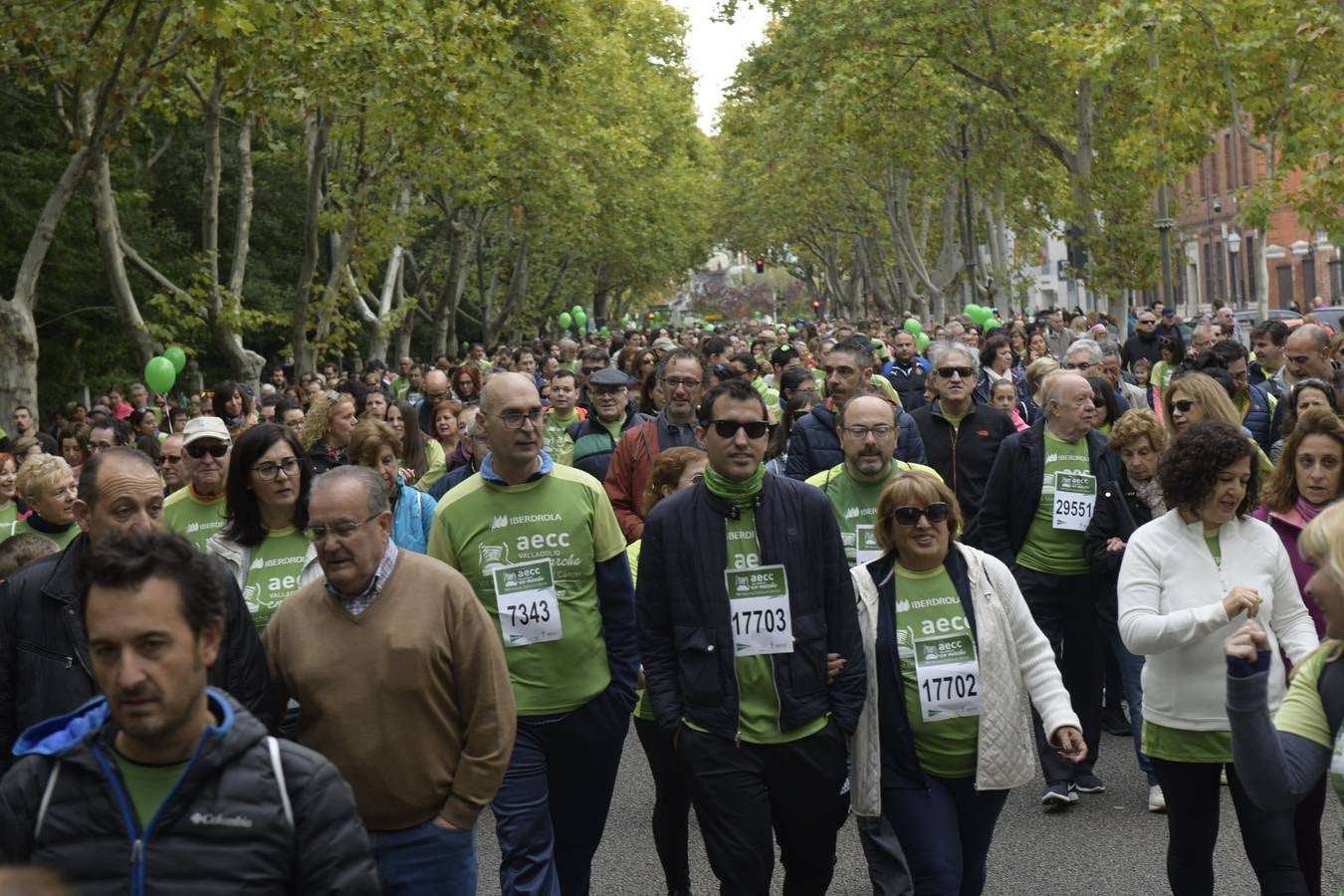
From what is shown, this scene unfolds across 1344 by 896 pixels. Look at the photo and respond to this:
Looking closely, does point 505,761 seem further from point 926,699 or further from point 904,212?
point 904,212

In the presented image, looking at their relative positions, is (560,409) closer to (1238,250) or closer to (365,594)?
(365,594)

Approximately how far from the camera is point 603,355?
602 inches

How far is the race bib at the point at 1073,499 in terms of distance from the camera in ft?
27.5

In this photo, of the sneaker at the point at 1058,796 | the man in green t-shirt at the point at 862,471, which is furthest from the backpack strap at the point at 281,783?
the sneaker at the point at 1058,796

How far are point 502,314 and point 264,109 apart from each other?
89.0 ft

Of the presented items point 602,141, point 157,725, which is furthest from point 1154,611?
point 602,141

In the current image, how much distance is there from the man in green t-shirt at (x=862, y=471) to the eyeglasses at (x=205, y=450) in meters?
2.30

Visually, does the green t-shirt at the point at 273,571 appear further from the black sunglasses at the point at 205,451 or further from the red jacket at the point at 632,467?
the red jacket at the point at 632,467

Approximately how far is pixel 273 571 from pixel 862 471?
98.4 inches

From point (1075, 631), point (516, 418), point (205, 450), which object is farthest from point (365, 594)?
point (1075, 631)

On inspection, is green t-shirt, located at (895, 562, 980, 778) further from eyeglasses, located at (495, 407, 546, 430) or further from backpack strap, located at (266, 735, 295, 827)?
backpack strap, located at (266, 735, 295, 827)

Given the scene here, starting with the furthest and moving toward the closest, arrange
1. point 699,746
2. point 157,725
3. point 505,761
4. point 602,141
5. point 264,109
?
1. point 602,141
2. point 264,109
3. point 699,746
4. point 505,761
5. point 157,725

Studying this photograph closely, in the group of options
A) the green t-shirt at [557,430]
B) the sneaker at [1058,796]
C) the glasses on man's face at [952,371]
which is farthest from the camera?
the green t-shirt at [557,430]

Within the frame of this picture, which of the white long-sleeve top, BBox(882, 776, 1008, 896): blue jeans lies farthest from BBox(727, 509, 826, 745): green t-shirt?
the white long-sleeve top
